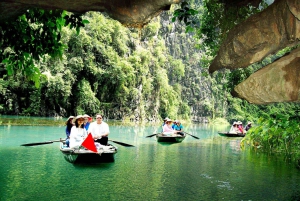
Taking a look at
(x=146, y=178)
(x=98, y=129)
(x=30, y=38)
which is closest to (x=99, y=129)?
(x=98, y=129)

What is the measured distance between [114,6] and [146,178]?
4578mm

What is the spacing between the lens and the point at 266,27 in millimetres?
3850

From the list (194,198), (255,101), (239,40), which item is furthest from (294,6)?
(194,198)

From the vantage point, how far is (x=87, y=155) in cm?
786

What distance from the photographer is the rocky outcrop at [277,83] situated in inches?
147

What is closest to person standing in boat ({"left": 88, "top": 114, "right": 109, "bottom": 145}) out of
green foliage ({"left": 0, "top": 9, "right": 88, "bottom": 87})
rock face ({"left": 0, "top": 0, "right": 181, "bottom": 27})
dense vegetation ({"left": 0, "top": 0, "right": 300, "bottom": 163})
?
dense vegetation ({"left": 0, "top": 0, "right": 300, "bottom": 163})

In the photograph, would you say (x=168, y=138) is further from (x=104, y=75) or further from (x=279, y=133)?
(x=104, y=75)

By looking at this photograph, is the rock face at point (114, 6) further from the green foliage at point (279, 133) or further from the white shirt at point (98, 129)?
the green foliage at point (279, 133)

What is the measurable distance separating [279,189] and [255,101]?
300cm

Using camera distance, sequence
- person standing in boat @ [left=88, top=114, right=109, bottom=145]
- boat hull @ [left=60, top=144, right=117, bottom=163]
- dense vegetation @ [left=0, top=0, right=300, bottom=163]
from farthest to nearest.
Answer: person standing in boat @ [left=88, top=114, right=109, bottom=145] → boat hull @ [left=60, top=144, right=117, bottom=163] → dense vegetation @ [left=0, top=0, right=300, bottom=163]

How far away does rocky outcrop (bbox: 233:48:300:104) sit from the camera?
372 cm

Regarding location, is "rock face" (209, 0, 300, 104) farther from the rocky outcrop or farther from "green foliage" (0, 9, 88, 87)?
"green foliage" (0, 9, 88, 87)

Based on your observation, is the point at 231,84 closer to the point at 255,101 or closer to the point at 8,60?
the point at 255,101

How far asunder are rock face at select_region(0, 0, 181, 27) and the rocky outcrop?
1.53 metres
